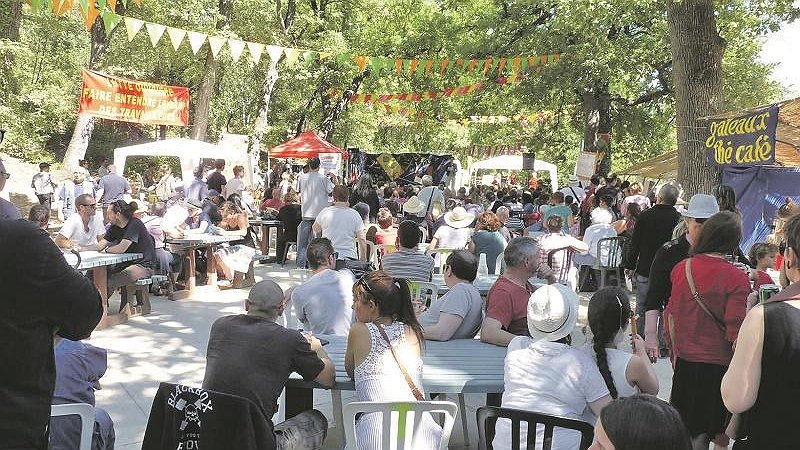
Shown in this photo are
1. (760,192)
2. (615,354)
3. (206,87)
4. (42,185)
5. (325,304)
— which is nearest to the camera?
(615,354)

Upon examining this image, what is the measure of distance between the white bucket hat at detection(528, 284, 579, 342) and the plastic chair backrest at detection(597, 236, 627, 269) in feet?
21.8

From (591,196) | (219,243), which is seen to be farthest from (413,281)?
(591,196)

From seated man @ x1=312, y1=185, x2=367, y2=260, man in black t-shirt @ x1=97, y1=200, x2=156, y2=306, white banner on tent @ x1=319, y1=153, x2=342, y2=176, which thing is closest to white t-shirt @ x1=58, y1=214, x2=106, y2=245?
man in black t-shirt @ x1=97, y1=200, x2=156, y2=306

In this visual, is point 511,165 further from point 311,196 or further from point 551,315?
point 551,315

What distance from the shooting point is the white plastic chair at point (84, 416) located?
9.95 feet

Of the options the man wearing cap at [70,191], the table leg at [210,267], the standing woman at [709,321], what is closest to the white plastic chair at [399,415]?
the standing woman at [709,321]

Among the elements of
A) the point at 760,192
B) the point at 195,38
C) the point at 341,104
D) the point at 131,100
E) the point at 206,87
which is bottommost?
the point at 760,192

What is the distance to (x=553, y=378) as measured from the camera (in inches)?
117

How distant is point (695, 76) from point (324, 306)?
6532 mm

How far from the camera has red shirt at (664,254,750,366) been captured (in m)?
3.54

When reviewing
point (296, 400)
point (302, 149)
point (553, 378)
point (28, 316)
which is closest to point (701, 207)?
point (553, 378)

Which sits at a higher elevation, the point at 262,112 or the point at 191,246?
the point at 262,112

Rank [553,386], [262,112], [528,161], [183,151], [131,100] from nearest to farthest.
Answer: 1. [553,386]
2. [183,151]
3. [131,100]
4. [528,161]
5. [262,112]

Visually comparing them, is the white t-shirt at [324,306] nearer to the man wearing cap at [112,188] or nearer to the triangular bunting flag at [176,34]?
the triangular bunting flag at [176,34]
